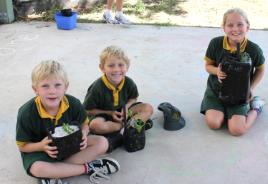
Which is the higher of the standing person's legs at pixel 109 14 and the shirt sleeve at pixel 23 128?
the standing person's legs at pixel 109 14

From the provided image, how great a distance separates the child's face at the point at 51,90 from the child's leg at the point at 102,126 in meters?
0.46

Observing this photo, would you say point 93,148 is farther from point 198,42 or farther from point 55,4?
point 55,4

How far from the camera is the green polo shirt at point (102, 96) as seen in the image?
8.95ft

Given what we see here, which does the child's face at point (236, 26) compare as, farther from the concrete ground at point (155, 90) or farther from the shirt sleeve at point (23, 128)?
the shirt sleeve at point (23, 128)

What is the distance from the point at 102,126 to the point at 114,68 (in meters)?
0.36

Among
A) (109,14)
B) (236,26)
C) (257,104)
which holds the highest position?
(236,26)

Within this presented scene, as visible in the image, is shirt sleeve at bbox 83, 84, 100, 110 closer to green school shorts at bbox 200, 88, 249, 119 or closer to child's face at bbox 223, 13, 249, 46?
green school shorts at bbox 200, 88, 249, 119

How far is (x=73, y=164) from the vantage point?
7.91 feet

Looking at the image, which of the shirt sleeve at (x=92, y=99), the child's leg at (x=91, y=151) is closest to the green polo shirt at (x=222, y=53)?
the shirt sleeve at (x=92, y=99)

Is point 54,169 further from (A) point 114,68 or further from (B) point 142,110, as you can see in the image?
(B) point 142,110

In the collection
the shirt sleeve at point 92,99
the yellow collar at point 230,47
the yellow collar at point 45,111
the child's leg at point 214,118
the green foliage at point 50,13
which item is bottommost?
the child's leg at point 214,118

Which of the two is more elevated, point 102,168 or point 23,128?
point 23,128

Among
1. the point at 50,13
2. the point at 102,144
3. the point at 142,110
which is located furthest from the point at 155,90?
the point at 50,13

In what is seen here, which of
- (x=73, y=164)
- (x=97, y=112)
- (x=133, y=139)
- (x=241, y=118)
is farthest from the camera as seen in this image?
(x=241, y=118)
